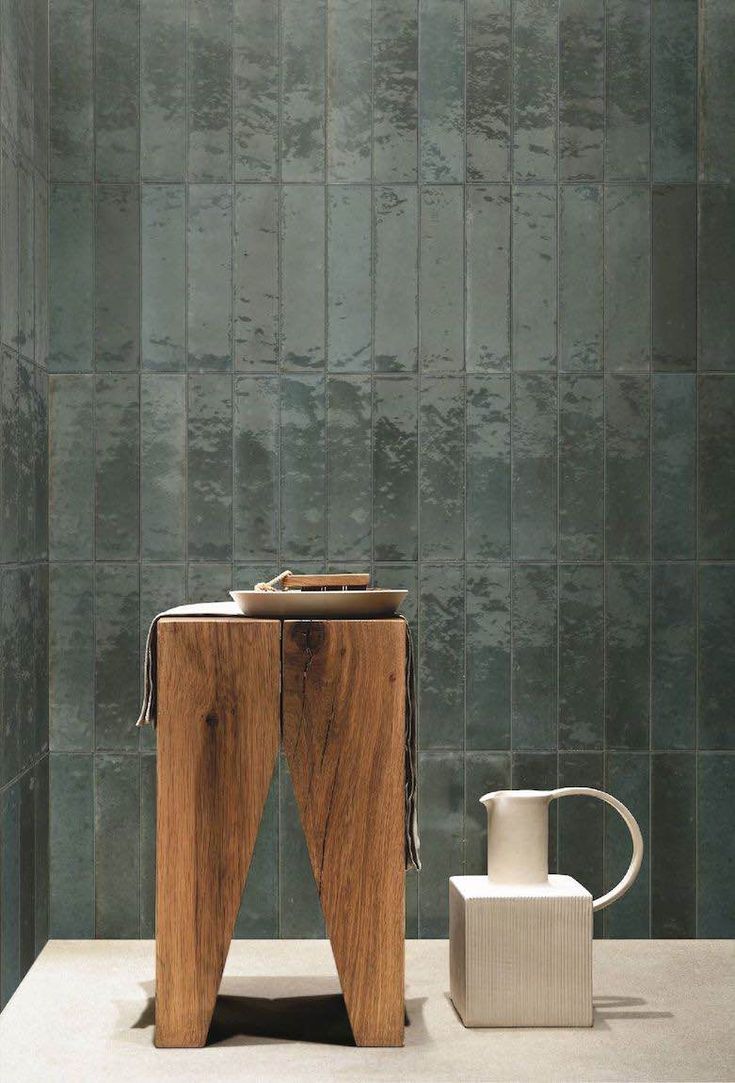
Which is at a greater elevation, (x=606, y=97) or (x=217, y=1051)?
(x=606, y=97)

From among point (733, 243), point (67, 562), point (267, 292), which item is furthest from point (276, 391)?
point (733, 243)

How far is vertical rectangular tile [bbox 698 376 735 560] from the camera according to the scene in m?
3.17

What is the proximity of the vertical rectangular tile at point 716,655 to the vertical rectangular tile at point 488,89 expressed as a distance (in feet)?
3.87

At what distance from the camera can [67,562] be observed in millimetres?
3166

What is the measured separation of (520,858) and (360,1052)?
19.8 inches

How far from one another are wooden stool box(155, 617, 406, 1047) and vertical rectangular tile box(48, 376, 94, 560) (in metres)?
0.86

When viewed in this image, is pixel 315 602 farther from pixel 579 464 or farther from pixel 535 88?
pixel 535 88

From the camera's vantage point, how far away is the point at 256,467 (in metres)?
3.17

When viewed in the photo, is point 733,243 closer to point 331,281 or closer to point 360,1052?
point 331,281

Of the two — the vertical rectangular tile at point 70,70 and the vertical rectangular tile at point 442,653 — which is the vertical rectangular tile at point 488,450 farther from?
the vertical rectangular tile at point 70,70

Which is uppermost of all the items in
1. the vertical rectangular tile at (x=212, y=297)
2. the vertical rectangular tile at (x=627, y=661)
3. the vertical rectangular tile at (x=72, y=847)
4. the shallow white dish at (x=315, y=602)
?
the vertical rectangular tile at (x=212, y=297)

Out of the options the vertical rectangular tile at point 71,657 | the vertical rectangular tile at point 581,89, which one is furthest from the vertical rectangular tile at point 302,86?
the vertical rectangular tile at point 71,657

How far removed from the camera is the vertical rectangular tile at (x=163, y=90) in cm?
316

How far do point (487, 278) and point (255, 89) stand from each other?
0.77 metres
